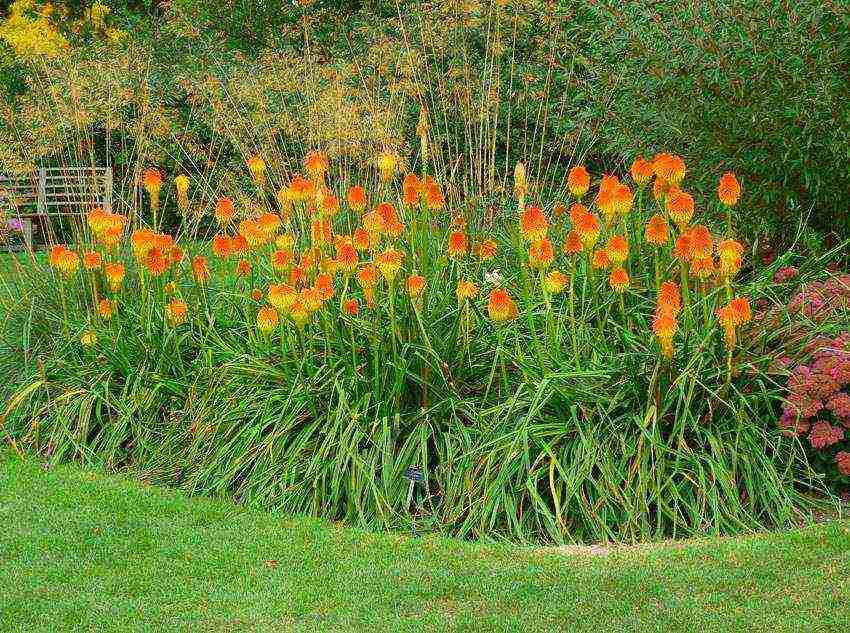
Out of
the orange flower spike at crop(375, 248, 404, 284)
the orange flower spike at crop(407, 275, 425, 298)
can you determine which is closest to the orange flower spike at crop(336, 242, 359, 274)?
the orange flower spike at crop(375, 248, 404, 284)

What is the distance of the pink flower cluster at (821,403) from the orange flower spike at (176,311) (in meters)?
2.86

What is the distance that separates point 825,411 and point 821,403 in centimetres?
14

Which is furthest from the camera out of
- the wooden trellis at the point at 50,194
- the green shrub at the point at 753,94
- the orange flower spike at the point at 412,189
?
the wooden trellis at the point at 50,194

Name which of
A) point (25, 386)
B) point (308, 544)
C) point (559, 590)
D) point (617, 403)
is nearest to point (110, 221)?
point (25, 386)

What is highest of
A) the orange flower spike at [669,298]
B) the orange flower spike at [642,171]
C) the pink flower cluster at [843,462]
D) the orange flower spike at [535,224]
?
the orange flower spike at [642,171]

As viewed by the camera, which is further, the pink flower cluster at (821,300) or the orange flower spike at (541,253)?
the pink flower cluster at (821,300)

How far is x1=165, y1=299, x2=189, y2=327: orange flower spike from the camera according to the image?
5613 millimetres

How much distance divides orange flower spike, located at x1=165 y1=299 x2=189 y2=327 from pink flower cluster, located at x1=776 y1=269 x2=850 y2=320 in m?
2.91

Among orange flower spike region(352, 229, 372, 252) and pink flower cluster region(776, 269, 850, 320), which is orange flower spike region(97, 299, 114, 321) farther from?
pink flower cluster region(776, 269, 850, 320)

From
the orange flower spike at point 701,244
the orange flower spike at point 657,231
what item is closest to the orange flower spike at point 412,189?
the orange flower spike at point 657,231

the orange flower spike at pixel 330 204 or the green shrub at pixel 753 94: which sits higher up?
the green shrub at pixel 753 94

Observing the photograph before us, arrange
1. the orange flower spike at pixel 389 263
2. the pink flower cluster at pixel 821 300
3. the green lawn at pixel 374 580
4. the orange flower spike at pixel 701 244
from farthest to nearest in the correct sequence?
the pink flower cluster at pixel 821 300 → the orange flower spike at pixel 389 263 → the orange flower spike at pixel 701 244 → the green lawn at pixel 374 580

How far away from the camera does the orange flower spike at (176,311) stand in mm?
5613

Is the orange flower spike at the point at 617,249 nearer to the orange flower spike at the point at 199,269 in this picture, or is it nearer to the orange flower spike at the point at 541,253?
the orange flower spike at the point at 541,253
